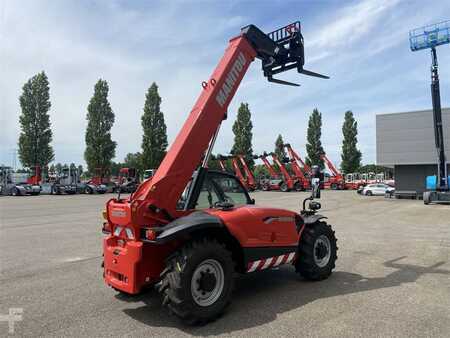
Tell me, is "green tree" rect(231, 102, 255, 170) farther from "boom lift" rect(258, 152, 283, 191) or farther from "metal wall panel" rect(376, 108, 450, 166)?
"metal wall panel" rect(376, 108, 450, 166)

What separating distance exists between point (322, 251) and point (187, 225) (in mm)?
2933

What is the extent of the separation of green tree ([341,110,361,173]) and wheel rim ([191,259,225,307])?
202 ft

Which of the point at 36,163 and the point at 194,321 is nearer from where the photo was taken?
the point at 194,321

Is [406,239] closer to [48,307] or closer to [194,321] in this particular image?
[194,321]

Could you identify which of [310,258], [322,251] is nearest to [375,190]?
[322,251]

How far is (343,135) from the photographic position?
208ft

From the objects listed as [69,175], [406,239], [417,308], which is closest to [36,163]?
[69,175]

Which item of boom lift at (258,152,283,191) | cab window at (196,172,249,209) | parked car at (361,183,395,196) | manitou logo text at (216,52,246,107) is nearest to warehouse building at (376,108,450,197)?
parked car at (361,183,395,196)

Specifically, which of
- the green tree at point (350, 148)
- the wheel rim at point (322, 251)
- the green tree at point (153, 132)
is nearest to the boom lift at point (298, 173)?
the green tree at point (153, 132)

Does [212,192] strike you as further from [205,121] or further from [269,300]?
[269,300]

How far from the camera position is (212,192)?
5426 millimetres

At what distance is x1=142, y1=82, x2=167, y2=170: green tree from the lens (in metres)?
50.9

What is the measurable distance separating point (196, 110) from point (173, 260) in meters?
2.05

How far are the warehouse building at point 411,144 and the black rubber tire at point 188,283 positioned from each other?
3140cm
